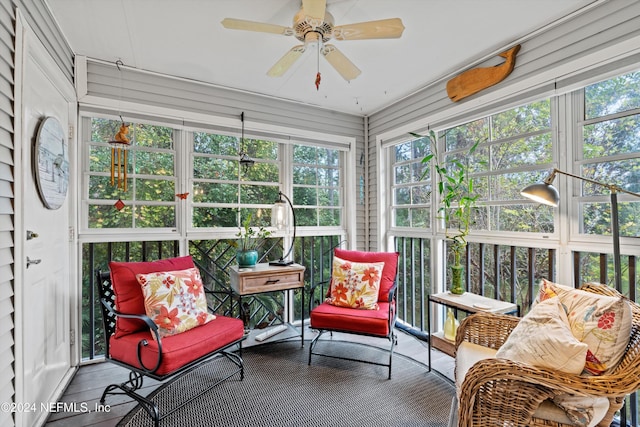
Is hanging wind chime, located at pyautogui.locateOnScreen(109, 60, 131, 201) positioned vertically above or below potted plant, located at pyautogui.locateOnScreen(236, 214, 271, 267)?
above

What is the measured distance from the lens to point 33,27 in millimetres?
1857

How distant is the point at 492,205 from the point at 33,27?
346 cm

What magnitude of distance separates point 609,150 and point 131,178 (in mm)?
3698

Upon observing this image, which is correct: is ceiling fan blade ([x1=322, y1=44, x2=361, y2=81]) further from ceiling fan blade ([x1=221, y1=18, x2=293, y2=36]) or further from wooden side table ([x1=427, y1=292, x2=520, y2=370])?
wooden side table ([x1=427, y1=292, x2=520, y2=370])

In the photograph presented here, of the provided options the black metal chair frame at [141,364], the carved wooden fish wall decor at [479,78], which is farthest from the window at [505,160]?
the black metal chair frame at [141,364]

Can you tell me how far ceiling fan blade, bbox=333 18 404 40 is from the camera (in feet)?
5.72

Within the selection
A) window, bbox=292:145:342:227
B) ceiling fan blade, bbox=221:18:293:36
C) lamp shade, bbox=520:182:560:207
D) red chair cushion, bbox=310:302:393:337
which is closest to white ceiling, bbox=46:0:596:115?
ceiling fan blade, bbox=221:18:293:36

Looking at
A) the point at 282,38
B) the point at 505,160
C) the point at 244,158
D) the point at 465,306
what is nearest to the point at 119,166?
the point at 244,158

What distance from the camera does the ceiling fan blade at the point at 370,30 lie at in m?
1.74

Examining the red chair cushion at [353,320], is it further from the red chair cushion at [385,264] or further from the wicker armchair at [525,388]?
the wicker armchair at [525,388]

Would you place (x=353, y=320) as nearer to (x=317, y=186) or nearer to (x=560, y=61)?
(x=317, y=186)

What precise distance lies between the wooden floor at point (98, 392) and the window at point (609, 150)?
161 cm

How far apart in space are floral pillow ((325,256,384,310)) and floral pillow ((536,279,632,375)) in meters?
1.49

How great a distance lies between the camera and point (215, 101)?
3217 mm
